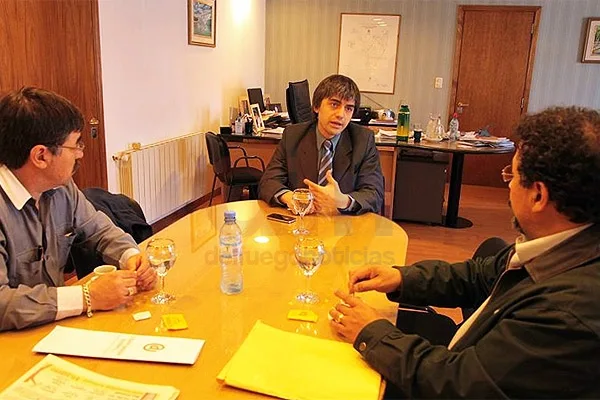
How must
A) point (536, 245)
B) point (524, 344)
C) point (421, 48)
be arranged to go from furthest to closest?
1. point (421, 48)
2. point (536, 245)
3. point (524, 344)

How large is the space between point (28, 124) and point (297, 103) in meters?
3.90

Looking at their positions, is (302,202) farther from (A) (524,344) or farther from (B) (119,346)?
(A) (524,344)

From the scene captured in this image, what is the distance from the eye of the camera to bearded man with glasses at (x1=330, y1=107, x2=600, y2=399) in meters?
0.93

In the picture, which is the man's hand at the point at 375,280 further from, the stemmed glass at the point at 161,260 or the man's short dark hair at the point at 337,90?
the man's short dark hair at the point at 337,90

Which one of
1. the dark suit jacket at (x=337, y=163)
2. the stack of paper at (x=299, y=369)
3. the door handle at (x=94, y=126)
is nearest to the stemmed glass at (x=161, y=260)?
the stack of paper at (x=299, y=369)

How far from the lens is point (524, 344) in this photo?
3.11 feet

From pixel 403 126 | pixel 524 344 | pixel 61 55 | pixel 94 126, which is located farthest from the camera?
pixel 403 126

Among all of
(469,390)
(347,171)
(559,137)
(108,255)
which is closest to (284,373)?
(469,390)

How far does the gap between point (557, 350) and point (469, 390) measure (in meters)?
0.17

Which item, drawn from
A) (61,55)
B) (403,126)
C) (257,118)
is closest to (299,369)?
(61,55)

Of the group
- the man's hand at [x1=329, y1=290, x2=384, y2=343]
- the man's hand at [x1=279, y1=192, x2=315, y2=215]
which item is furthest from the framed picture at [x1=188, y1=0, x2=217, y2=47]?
the man's hand at [x1=329, y1=290, x2=384, y2=343]

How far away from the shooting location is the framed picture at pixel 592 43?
604 centimetres

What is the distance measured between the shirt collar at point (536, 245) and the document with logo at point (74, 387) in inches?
28.7

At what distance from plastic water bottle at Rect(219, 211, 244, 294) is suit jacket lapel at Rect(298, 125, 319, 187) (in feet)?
2.66
